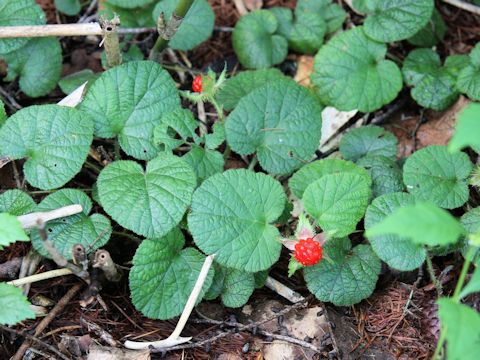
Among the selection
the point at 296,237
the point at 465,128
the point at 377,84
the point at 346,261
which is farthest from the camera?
the point at 377,84

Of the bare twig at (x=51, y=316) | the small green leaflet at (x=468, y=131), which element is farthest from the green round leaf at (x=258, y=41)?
the small green leaflet at (x=468, y=131)

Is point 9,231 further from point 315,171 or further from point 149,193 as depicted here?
point 315,171

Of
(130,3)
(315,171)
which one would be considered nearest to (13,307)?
(315,171)

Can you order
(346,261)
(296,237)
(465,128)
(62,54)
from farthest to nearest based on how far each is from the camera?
(62,54) → (346,261) → (296,237) → (465,128)

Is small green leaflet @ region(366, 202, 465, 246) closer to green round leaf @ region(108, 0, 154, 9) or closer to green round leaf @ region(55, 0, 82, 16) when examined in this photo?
green round leaf @ region(108, 0, 154, 9)

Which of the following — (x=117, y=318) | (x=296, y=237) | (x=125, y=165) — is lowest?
(x=117, y=318)

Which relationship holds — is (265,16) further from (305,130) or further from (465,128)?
(465,128)

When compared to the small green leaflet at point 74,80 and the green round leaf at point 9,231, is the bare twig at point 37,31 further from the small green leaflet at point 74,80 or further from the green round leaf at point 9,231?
the green round leaf at point 9,231

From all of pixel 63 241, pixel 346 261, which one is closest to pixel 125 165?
pixel 63 241
